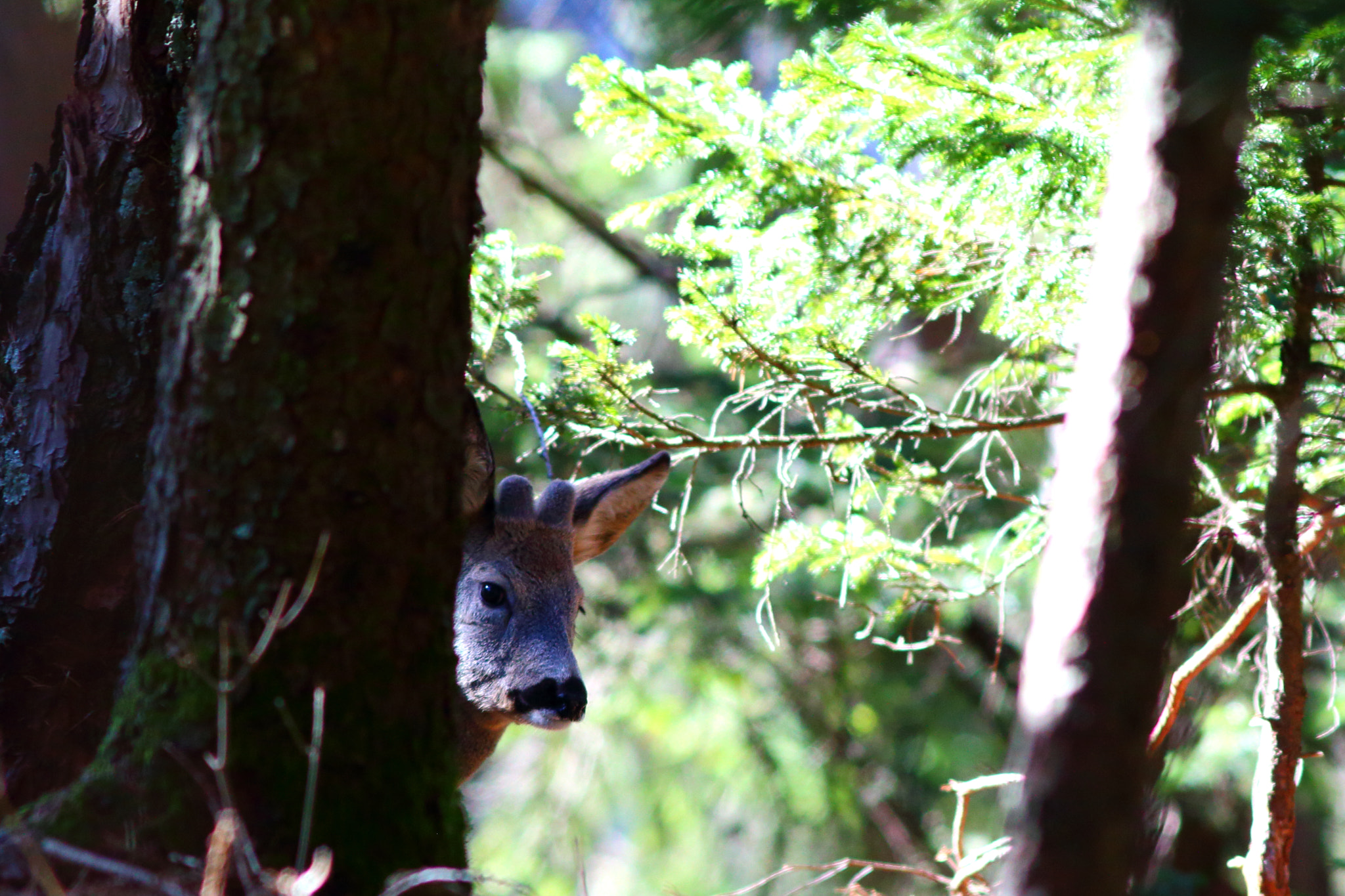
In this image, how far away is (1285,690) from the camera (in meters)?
3.23

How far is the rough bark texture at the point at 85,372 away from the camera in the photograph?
332cm

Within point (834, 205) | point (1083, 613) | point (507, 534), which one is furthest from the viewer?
point (834, 205)

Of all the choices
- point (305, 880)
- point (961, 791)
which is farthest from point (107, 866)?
point (961, 791)

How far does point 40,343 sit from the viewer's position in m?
3.41

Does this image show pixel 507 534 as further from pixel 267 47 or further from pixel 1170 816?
pixel 1170 816

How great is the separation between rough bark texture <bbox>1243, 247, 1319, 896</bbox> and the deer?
194cm

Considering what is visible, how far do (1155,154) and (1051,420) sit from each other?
1.69 m

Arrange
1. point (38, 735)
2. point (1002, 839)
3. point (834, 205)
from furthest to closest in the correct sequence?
point (834, 205) < point (38, 735) < point (1002, 839)

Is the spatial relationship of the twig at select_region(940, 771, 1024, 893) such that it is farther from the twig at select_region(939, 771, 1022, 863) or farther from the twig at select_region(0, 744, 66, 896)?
the twig at select_region(0, 744, 66, 896)

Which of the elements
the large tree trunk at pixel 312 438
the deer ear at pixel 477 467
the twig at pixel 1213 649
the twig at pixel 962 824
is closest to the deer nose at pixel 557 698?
the deer ear at pixel 477 467

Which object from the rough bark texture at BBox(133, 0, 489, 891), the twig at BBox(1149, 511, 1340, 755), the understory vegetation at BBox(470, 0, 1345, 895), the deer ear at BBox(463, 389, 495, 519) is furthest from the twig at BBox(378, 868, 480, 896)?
the twig at BBox(1149, 511, 1340, 755)

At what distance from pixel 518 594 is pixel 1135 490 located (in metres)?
2.04

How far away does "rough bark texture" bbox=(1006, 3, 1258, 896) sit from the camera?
5.59 feet

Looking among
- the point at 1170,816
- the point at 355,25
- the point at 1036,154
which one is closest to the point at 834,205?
the point at 1036,154
